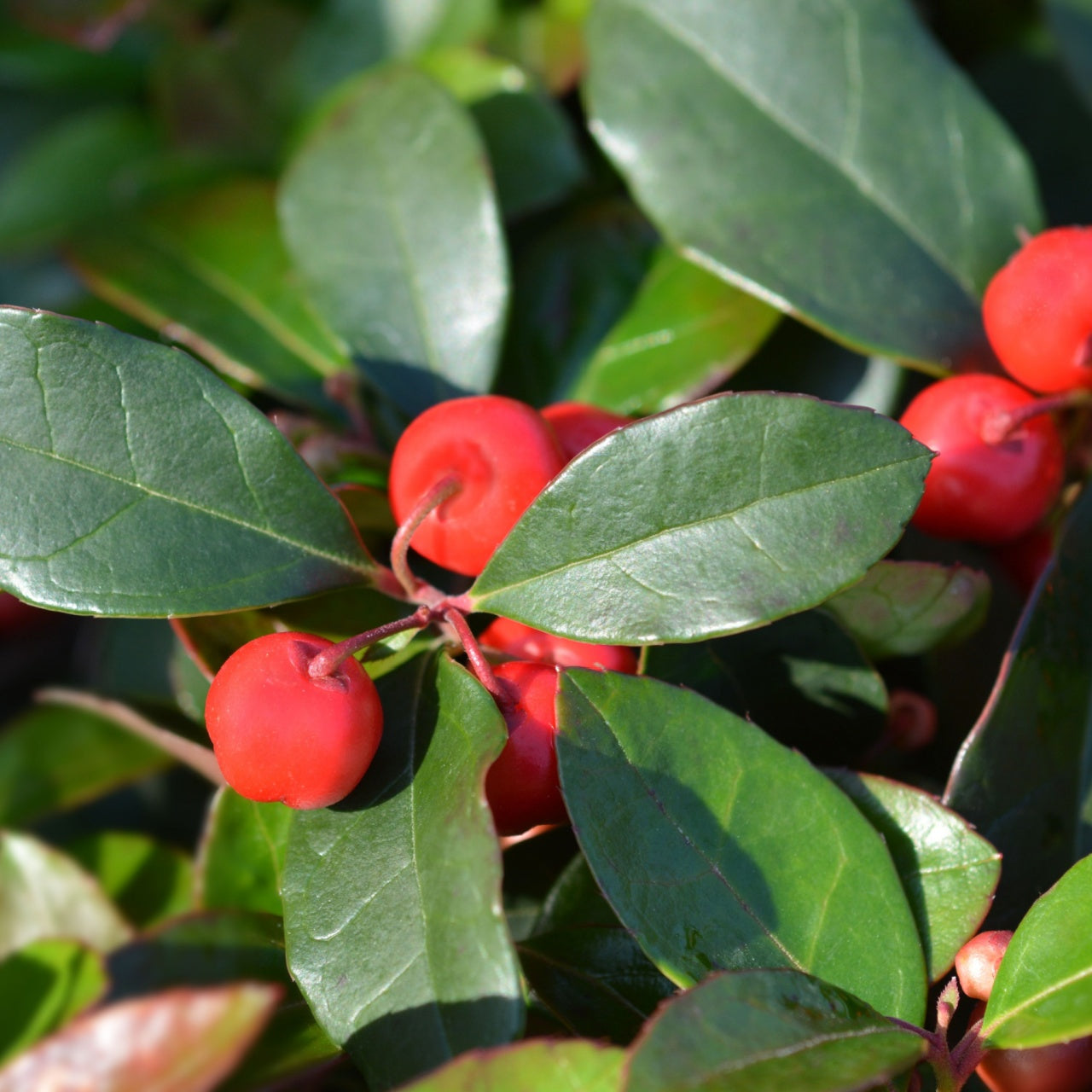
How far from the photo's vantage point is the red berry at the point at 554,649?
0.85 meters

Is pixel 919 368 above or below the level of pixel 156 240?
above

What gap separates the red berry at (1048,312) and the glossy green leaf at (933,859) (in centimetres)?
41

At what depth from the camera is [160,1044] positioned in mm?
551

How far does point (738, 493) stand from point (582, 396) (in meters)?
0.51

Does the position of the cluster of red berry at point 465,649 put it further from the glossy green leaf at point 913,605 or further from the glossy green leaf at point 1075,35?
the glossy green leaf at point 1075,35

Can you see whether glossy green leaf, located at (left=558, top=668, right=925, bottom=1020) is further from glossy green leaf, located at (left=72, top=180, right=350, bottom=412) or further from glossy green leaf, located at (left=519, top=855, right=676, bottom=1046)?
glossy green leaf, located at (left=72, top=180, right=350, bottom=412)

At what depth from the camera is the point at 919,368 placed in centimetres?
112

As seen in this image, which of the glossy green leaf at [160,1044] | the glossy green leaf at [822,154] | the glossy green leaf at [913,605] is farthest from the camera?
the glossy green leaf at [822,154]

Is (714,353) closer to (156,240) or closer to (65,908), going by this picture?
(156,240)

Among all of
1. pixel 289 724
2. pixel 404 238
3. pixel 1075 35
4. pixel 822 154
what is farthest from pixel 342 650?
pixel 1075 35

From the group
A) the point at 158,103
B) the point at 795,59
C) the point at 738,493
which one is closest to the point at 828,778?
the point at 738,493

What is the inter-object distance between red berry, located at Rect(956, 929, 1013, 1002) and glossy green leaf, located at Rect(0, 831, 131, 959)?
32.8 inches

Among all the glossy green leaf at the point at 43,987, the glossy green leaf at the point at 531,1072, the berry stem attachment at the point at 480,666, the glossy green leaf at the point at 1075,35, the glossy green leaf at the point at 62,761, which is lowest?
the glossy green leaf at the point at 62,761

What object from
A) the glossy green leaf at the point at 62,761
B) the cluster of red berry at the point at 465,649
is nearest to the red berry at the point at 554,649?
the cluster of red berry at the point at 465,649
